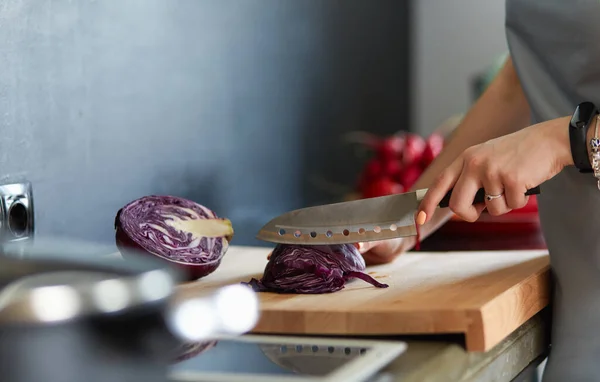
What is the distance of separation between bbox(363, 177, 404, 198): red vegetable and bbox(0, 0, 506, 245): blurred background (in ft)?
0.64

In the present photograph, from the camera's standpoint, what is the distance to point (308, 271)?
3.60 feet

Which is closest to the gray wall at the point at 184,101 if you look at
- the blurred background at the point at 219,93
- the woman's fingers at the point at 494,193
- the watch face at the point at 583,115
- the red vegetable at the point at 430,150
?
the blurred background at the point at 219,93

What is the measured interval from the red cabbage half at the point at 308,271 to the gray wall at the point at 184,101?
1.34ft

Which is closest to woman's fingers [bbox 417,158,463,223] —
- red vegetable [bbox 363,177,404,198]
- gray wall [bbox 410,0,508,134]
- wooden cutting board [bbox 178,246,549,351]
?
wooden cutting board [bbox 178,246,549,351]

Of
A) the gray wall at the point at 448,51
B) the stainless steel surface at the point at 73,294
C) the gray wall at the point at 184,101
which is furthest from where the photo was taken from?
the gray wall at the point at 448,51

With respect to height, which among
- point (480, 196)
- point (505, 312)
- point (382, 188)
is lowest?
point (382, 188)

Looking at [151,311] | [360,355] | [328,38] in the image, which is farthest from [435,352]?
[328,38]

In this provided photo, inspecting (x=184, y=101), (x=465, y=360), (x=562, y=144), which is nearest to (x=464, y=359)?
(x=465, y=360)

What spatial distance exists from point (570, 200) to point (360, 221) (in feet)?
1.06

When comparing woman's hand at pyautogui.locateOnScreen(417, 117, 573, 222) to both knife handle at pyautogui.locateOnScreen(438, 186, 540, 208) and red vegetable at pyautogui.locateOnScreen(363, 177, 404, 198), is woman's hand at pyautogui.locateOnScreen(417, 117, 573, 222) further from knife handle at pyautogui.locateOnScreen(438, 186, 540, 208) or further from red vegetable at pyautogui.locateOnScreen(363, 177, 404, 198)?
red vegetable at pyautogui.locateOnScreen(363, 177, 404, 198)

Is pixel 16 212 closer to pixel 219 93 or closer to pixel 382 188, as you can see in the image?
pixel 219 93

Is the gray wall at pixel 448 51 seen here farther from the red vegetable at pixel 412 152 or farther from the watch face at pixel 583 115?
the watch face at pixel 583 115

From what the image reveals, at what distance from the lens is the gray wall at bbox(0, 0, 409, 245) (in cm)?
128

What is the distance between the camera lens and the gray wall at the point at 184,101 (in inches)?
50.4
